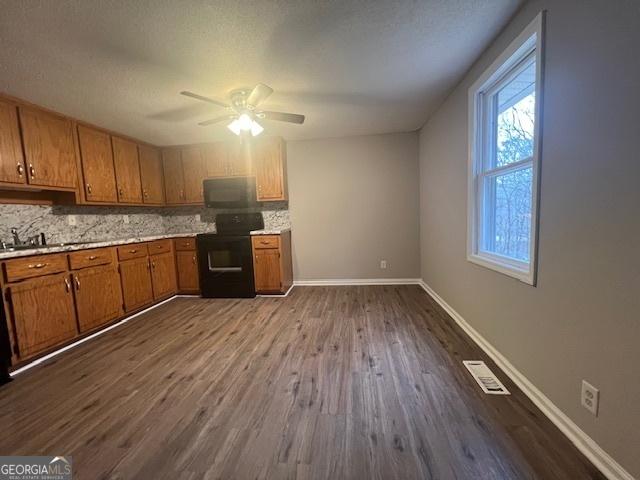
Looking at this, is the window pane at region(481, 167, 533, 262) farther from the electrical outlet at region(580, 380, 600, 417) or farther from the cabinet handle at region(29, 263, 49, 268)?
the cabinet handle at region(29, 263, 49, 268)

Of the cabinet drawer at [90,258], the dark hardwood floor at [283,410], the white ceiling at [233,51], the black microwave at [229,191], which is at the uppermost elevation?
the white ceiling at [233,51]

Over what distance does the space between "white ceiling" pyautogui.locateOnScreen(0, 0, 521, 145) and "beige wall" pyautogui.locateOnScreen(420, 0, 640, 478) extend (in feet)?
1.79

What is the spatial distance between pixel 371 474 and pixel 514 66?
254cm

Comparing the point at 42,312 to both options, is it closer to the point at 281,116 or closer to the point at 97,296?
the point at 97,296

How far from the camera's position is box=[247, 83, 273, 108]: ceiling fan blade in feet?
6.66

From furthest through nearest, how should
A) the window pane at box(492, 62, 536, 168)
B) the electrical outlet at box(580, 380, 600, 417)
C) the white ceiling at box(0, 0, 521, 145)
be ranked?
1. the window pane at box(492, 62, 536, 168)
2. the white ceiling at box(0, 0, 521, 145)
3. the electrical outlet at box(580, 380, 600, 417)

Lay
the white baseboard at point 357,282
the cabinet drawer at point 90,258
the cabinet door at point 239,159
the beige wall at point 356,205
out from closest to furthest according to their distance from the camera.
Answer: the cabinet drawer at point 90,258 → the cabinet door at point 239,159 → the beige wall at point 356,205 → the white baseboard at point 357,282

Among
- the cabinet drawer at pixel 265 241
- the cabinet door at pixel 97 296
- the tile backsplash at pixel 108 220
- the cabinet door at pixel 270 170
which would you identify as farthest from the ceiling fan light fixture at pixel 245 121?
the cabinet door at pixel 97 296

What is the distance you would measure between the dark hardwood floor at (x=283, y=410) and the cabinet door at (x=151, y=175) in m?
2.14

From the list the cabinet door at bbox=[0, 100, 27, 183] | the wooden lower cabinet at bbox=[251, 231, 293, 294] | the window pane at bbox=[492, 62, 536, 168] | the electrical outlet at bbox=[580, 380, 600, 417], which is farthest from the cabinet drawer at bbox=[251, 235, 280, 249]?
the electrical outlet at bbox=[580, 380, 600, 417]

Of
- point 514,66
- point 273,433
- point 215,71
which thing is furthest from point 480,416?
point 215,71

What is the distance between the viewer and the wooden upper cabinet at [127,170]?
3385mm

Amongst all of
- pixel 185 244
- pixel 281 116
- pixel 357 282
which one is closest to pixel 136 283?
pixel 185 244

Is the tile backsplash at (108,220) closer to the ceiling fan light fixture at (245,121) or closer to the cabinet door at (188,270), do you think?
the cabinet door at (188,270)
